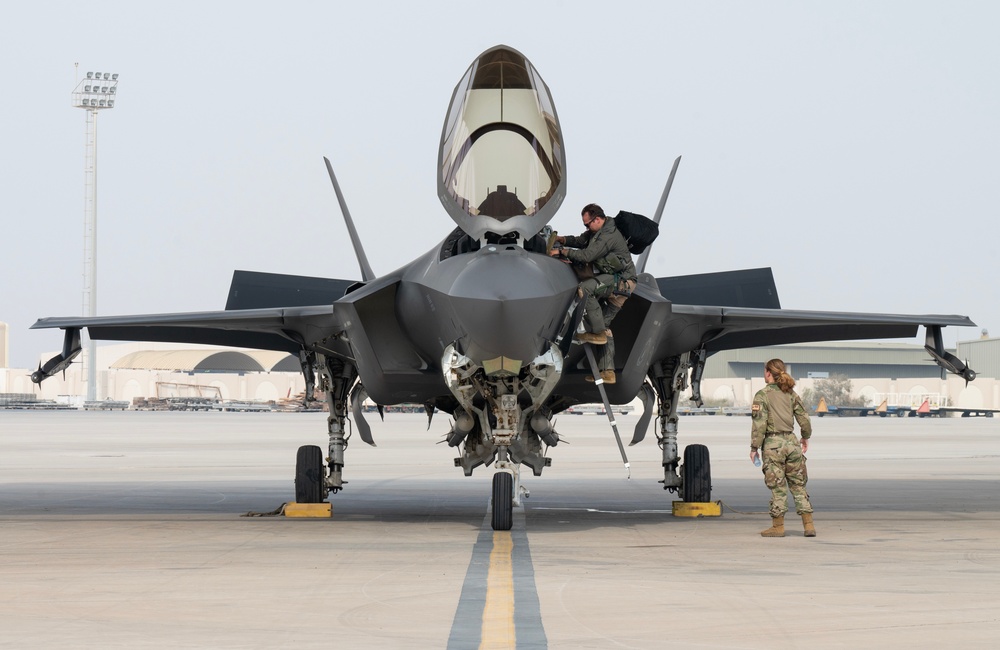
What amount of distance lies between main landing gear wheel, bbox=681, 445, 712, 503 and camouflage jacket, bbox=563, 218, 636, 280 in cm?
340

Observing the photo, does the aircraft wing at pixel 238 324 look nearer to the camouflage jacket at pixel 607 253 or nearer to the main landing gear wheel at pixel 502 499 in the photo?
the main landing gear wheel at pixel 502 499

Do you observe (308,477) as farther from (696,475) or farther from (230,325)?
(696,475)

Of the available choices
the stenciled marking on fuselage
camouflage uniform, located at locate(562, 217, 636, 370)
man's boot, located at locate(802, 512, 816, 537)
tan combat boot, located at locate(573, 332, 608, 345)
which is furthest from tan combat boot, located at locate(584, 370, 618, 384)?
man's boot, located at locate(802, 512, 816, 537)

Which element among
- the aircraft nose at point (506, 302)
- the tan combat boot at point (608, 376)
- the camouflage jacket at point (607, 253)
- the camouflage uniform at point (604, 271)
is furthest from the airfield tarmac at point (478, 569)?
the camouflage jacket at point (607, 253)

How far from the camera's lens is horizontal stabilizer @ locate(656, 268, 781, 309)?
583 inches

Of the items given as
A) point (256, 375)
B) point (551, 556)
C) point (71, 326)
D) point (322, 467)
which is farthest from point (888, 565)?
point (256, 375)

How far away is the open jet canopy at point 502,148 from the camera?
11016mm

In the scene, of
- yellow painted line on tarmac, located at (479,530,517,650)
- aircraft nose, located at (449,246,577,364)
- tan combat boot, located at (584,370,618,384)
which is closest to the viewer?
yellow painted line on tarmac, located at (479,530,517,650)

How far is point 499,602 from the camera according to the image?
7234 mm

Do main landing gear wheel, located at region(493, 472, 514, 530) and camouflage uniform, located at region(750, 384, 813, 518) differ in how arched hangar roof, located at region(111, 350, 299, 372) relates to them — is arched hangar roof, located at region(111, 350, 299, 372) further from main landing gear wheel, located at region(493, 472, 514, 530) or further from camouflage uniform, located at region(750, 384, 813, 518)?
camouflage uniform, located at region(750, 384, 813, 518)

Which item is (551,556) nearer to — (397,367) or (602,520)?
(397,367)

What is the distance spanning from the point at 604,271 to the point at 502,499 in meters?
2.19

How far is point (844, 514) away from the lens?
14.2 m

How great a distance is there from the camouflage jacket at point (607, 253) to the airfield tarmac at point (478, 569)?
2380 millimetres
